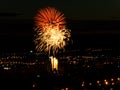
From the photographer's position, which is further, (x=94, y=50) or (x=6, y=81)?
(x=94, y=50)

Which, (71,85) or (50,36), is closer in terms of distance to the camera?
(71,85)

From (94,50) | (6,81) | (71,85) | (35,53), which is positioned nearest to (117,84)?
(71,85)

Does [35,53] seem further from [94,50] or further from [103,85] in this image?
[103,85]

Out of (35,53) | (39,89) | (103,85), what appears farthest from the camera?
(35,53)

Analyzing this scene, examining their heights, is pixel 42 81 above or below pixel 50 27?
below

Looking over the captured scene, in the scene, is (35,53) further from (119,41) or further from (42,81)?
(42,81)

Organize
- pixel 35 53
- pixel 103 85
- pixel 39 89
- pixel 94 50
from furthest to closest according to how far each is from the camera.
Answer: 1. pixel 94 50
2. pixel 35 53
3. pixel 103 85
4. pixel 39 89

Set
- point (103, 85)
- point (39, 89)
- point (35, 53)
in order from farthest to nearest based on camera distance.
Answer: point (35, 53) → point (103, 85) → point (39, 89)

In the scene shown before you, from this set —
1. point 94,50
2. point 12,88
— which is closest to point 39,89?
point 12,88

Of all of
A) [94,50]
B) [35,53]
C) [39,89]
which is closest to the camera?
[39,89]
